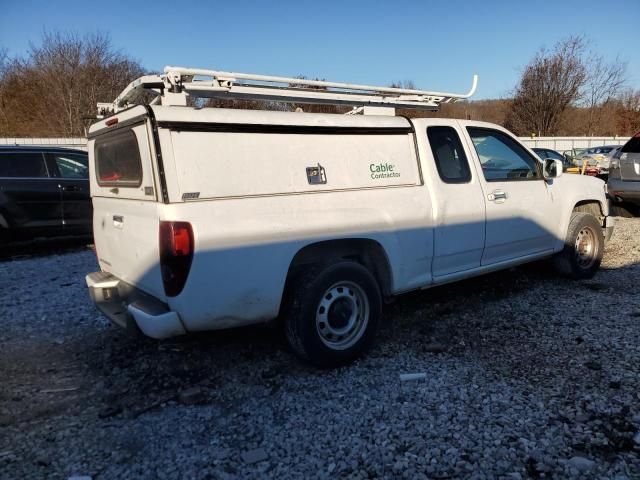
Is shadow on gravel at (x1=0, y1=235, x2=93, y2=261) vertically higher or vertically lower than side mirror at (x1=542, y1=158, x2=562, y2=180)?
lower

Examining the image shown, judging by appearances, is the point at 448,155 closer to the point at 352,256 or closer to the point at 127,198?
the point at 352,256

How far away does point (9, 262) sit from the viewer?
7.42 metres

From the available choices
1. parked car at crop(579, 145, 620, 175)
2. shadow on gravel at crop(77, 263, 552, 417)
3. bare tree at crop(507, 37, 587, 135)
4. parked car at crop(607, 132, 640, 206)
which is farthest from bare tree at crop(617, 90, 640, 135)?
shadow on gravel at crop(77, 263, 552, 417)

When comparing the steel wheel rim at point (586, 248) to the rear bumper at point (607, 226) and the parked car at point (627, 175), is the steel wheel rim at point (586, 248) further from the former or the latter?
the parked car at point (627, 175)

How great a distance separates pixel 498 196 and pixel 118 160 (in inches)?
136

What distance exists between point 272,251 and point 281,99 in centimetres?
156

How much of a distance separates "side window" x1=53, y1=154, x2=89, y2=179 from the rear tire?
21.3 feet

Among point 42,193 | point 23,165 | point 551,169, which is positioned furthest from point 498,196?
point 23,165

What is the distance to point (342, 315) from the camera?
3.63 m

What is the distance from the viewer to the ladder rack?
323cm

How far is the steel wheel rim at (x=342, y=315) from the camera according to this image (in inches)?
138

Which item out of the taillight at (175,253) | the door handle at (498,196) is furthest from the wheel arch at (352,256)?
the door handle at (498,196)

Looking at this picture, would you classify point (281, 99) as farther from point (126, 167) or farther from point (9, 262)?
point (9, 262)

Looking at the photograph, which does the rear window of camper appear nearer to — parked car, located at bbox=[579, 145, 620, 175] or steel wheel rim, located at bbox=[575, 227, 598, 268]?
steel wheel rim, located at bbox=[575, 227, 598, 268]
